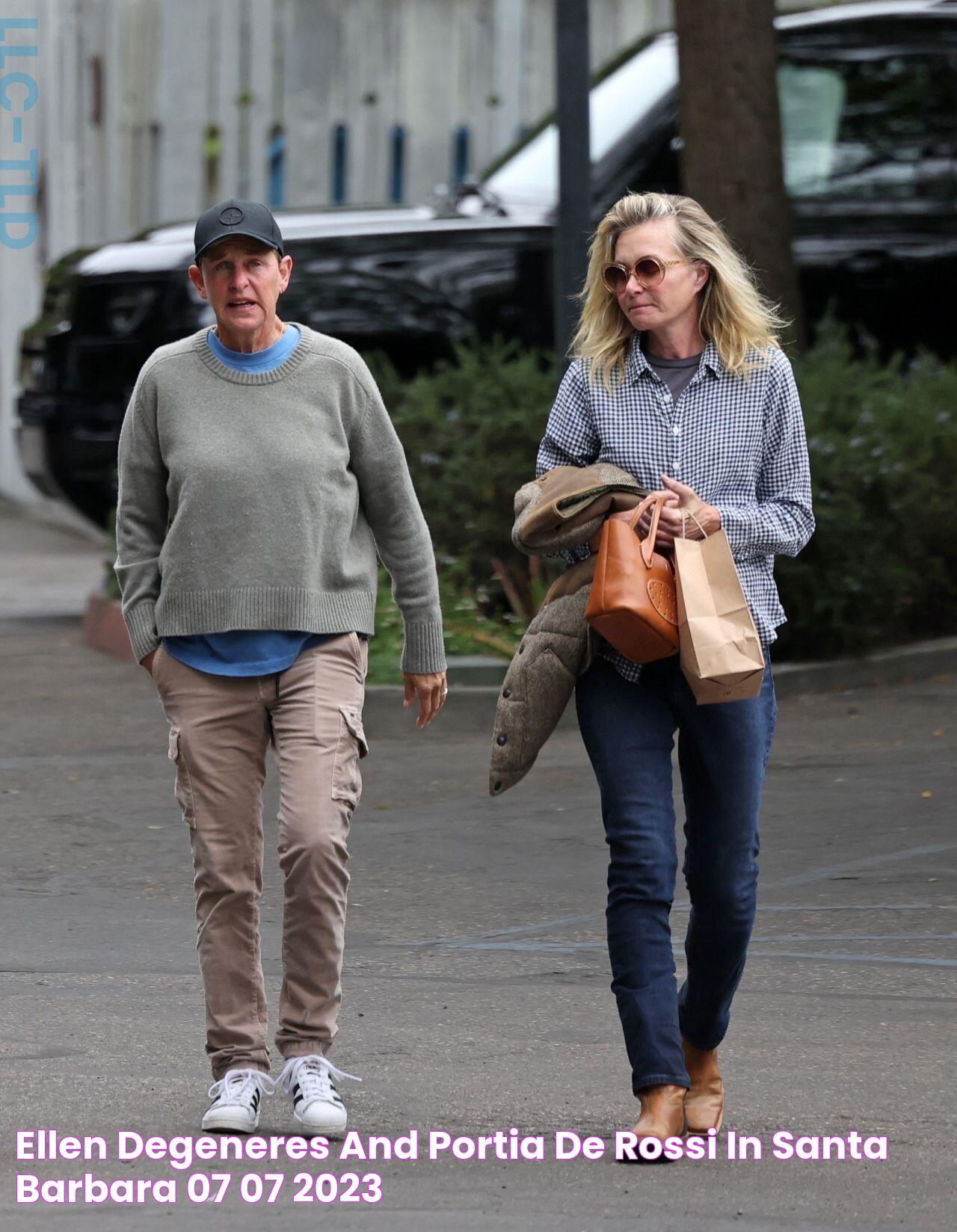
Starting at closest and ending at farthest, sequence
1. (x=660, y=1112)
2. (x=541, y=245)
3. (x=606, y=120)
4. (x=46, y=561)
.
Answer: (x=660, y=1112) < (x=541, y=245) < (x=606, y=120) < (x=46, y=561)

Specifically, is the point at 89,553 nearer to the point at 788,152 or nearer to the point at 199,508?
the point at 788,152

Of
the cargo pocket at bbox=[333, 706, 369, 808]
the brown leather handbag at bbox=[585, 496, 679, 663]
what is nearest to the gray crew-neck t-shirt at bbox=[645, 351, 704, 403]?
the brown leather handbag at bbox=[585, 496, 679, 663]

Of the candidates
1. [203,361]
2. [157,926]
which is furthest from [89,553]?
[203,361]

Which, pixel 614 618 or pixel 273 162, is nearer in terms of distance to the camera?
pixel 614 618

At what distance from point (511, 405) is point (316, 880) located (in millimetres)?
6071

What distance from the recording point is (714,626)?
14.0 ft

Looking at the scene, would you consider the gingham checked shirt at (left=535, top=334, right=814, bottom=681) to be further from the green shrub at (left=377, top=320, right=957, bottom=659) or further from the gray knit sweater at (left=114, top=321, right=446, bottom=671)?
the green shrub at (left=377, top=320, right=957, bottom=659)

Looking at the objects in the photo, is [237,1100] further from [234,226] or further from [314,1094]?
[234,226]

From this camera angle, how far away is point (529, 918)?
6.47 m

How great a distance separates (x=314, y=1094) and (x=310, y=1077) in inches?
1.7

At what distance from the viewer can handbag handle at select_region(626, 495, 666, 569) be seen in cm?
434

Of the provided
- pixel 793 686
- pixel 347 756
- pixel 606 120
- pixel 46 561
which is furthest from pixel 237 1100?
pixel 46 561

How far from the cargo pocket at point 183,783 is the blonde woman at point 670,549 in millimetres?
796

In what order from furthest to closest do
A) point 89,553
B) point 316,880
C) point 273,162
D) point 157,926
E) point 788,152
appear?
point 273,162
point 89,553
point 788,152
point 157,926
point 316,880
